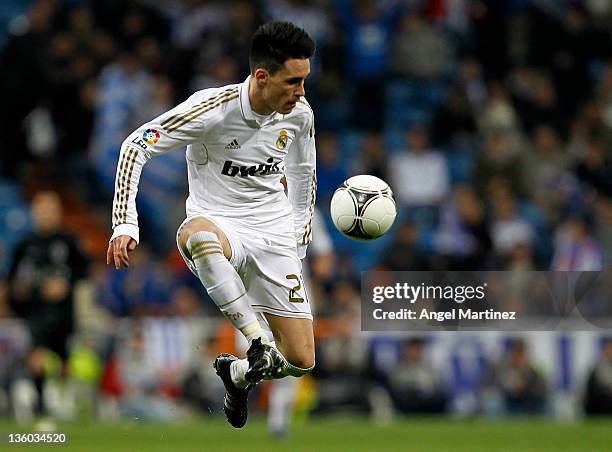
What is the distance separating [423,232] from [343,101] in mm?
2331

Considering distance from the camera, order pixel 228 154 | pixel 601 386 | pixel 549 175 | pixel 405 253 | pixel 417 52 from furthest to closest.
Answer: pixel 417 52 → pixel 549 175 → pixel 405 253 → pixel 601 386 → pixel 228 154

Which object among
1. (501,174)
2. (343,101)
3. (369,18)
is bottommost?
(501,174)

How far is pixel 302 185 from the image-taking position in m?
8.40

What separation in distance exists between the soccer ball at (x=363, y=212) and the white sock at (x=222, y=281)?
836mm

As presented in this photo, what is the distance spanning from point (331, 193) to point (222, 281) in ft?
25.7

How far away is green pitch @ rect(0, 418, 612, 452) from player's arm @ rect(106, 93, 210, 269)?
280cm

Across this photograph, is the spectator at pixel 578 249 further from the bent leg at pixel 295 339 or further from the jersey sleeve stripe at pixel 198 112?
the jersey sleeve stripe at pixel 198 112

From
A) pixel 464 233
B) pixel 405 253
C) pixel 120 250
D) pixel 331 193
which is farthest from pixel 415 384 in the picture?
pixel 120 250

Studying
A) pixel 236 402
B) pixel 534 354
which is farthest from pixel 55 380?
pixel 236 402

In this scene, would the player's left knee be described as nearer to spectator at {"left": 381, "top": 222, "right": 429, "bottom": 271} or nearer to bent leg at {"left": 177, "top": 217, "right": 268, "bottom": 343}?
bent leg at {"left": 177, "top": 217, "right": 268, "bottom": 343}

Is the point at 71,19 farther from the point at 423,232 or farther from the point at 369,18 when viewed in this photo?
the point at 423,232

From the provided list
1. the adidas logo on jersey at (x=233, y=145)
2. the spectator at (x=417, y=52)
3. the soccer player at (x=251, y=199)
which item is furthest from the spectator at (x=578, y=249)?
the adidas logo on jersey at (x=233, y=145)

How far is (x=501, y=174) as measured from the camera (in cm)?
1544

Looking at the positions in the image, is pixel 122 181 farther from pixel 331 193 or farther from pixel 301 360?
pixel 331 193
